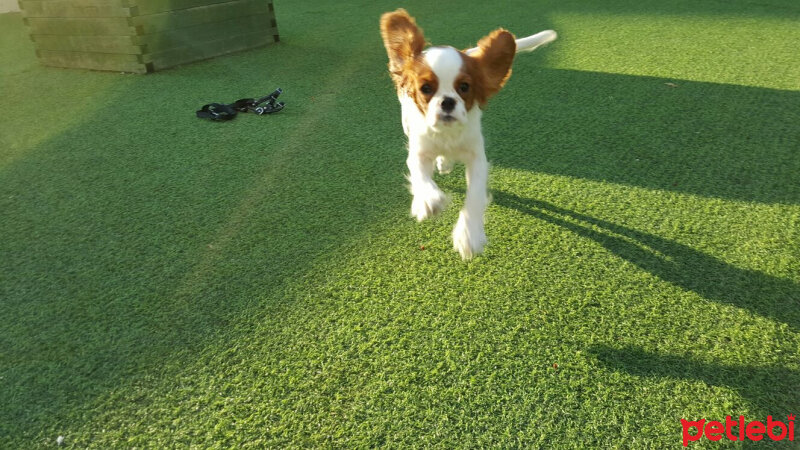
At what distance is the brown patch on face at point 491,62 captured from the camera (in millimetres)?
1734

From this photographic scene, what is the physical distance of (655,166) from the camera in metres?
2.46

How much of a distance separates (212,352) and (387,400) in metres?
0.53

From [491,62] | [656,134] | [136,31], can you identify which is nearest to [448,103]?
[491,62]

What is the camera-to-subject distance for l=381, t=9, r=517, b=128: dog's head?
5.34 feet

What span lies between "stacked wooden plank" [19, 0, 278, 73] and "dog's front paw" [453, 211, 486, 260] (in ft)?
11.2

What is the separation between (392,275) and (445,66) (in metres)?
0.71

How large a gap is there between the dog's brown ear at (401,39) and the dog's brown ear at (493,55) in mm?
191

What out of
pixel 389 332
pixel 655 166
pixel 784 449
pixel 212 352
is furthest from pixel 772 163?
pixel 212 352

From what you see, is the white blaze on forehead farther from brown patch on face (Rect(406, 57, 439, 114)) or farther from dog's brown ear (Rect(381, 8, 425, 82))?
dog's brown ear (Rect(381, 8, 425, 82))

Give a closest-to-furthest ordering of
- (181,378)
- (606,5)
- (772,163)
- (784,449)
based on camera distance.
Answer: (784,449) → (181,378) → (772,163) → (606,5)

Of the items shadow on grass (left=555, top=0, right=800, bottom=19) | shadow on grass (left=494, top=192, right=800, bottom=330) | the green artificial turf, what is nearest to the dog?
the green artificial turf

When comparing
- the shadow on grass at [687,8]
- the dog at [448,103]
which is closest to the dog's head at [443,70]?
the dog at [448,103]

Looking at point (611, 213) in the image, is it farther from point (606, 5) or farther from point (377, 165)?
point (606, 5)

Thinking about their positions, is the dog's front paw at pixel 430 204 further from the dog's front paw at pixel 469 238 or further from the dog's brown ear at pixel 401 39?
the dog's brown ear at pixel 401 39
